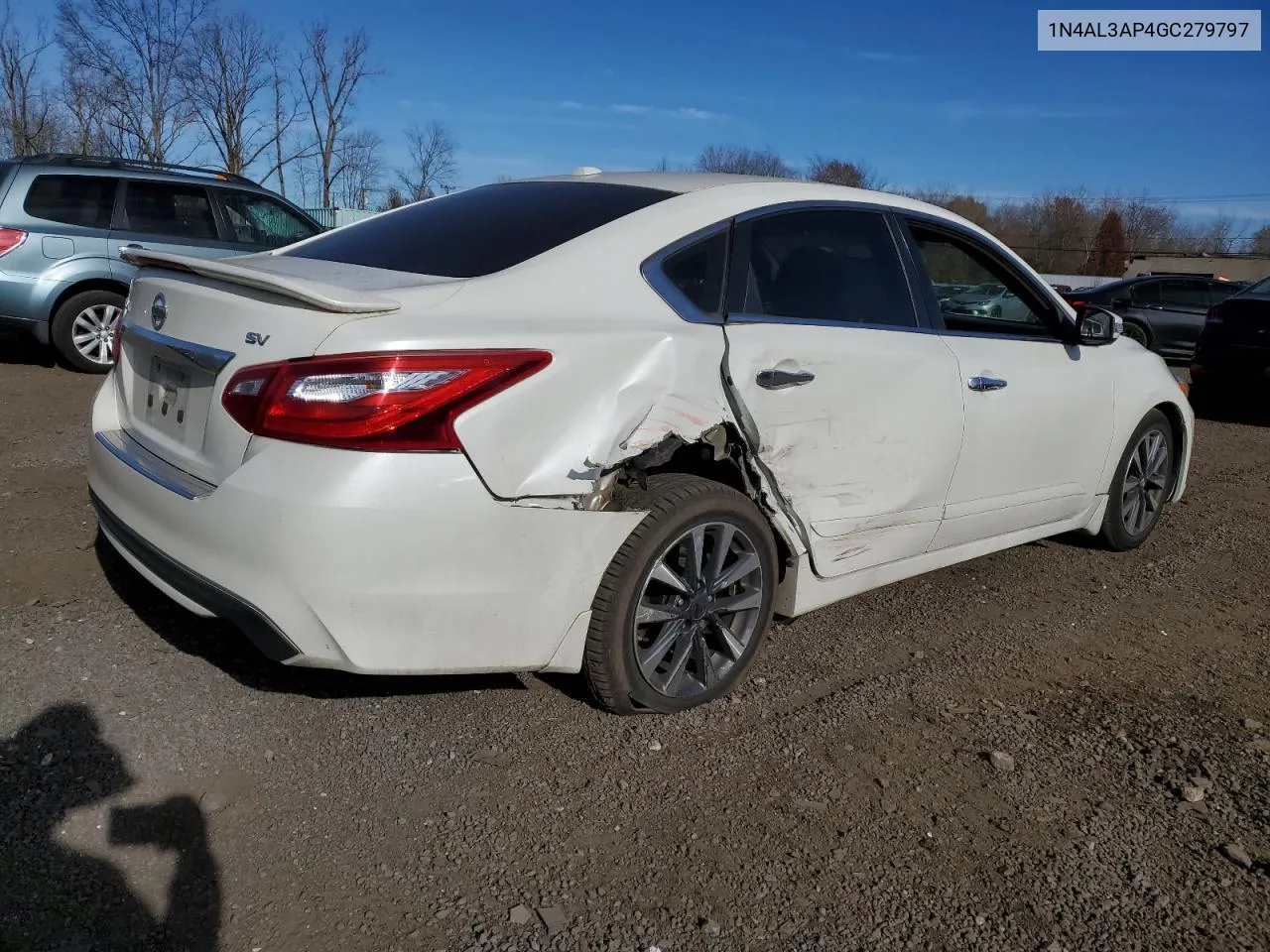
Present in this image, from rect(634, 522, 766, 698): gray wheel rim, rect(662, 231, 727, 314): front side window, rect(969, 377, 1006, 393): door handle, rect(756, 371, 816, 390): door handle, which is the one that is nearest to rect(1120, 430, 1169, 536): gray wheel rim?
rect(969, 377, 1006, 393): door handle

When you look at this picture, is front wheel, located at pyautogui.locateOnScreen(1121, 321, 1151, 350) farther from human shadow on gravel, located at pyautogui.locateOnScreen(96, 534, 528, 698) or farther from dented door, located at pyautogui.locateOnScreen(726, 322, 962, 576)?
human shadow on gravel, located at pyautogui.locateOnScreen(96, 534, 528, 698)

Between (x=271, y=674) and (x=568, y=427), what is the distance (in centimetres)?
136

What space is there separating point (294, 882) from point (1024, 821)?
1850 millimetres

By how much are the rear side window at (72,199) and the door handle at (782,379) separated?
7779 millimetres

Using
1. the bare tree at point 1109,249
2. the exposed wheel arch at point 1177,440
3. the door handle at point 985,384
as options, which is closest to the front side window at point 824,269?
the door handle at point 985,384

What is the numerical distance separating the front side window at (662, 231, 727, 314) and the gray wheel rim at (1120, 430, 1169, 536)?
2770 millimetres

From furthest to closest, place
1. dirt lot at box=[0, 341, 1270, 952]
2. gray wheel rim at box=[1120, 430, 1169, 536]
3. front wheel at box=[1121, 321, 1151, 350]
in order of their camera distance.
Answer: front wheel at box=[1121, 321, 1151, 350] → gray wheel rim at box=[1120, 430, 1169, 536] → dirt lot at box=[0, 341, 1270, 952]

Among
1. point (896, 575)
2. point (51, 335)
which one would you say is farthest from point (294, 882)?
point (51, 335)

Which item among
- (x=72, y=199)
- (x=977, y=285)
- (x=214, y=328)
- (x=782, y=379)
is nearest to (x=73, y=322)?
(x=72, y=199)

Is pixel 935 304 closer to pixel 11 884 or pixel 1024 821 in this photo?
pixel 1024 821

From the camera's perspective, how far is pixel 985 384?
3.88 meters

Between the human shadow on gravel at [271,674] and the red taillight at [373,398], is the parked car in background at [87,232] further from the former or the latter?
the red taillight at [373,398]

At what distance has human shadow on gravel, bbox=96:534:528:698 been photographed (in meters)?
3.24

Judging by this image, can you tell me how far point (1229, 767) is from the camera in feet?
10.1
